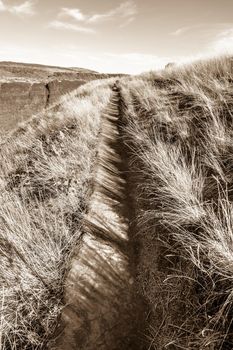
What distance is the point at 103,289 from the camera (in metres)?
1.65

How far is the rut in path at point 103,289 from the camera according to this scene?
55.6 inches

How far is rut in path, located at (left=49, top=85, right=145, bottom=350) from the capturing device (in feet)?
4.63

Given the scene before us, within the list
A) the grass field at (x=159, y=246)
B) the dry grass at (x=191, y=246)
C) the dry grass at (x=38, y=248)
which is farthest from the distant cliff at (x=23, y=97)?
the dry grass at (x=191, y=246)

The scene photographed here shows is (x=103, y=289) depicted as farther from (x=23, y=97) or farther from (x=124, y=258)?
(x=23, y=97)

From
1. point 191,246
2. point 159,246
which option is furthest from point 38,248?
A: point 191,246

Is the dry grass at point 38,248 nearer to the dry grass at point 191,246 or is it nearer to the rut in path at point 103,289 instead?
the rut in path at point 103,289

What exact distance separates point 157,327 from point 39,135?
489cm

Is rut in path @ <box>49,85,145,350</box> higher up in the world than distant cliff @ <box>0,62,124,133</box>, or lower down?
lower down

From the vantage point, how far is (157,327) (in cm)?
141

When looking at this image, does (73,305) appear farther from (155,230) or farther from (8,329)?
(155,230)

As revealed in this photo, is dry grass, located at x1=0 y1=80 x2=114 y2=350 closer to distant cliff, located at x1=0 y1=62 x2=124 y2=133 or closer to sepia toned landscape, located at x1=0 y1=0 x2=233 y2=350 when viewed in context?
sepia toned landscape, located at x1=0 y1=0 x2=233 y2=350

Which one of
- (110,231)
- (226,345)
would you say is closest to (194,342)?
(226,345)

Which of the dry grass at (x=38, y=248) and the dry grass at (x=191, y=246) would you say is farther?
the dry grass at (x=38, y=248)

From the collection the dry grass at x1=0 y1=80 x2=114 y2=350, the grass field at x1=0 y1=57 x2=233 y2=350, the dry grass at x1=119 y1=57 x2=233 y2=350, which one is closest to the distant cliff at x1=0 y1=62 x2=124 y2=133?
the dry grass at x1=0 y1=80 x2=114 y2=350
